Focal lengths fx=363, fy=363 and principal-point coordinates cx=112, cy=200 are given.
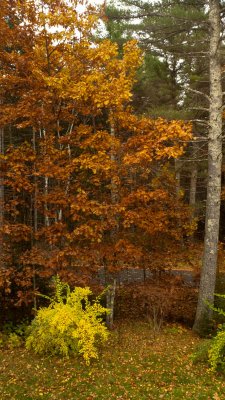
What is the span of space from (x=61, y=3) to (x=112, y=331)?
7344 millimetres

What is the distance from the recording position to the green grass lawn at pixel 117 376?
18.1 ft

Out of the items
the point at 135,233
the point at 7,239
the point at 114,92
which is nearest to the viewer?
the point at 114,92

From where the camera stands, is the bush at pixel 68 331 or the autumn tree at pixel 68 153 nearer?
the bush at pixel 68 331

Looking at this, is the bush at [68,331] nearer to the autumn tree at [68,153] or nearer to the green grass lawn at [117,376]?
the green grass lawn at [117,376]

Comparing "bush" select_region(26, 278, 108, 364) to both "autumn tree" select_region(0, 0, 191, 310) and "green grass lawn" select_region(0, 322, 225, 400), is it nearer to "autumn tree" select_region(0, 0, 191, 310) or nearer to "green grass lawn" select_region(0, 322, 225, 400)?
"green grass lawn" select_region(0, 322, 225, 400)

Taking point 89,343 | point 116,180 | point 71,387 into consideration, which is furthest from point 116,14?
→ point 71,387

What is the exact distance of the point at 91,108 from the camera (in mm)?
8203

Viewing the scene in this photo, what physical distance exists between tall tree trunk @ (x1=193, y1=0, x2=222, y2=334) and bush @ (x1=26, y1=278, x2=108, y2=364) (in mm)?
2599

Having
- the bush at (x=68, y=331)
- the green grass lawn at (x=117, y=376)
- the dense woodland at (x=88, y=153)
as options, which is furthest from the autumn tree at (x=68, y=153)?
the green grass lawn at (x=117, y=376)

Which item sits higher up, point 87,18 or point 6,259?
point 87,18

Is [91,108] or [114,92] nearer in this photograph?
[114,92]

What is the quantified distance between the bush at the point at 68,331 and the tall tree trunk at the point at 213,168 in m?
2.60

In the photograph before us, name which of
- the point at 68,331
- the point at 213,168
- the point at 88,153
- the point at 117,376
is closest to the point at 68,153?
the point at 88,153

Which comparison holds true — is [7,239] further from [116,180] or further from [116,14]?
[116,14]
